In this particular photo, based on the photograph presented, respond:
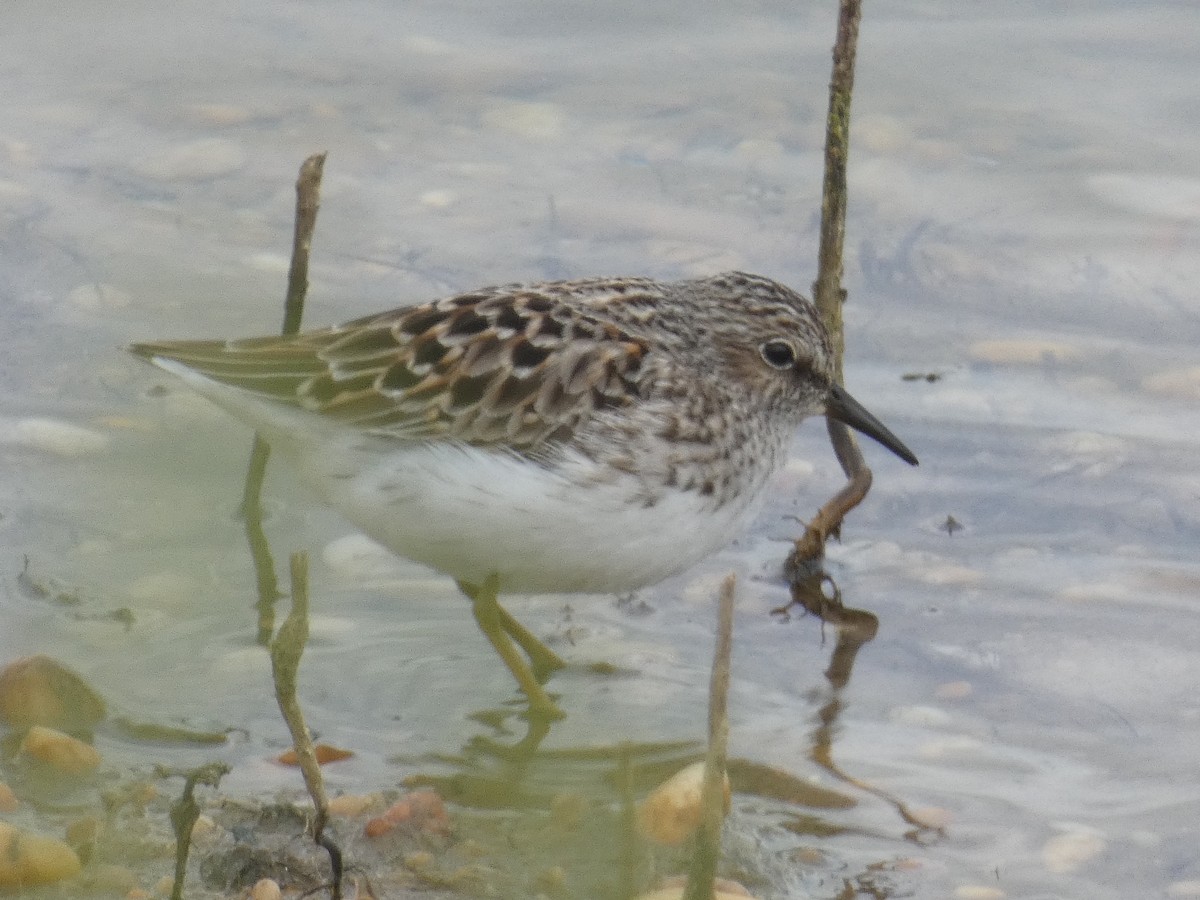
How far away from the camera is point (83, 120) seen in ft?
36.6

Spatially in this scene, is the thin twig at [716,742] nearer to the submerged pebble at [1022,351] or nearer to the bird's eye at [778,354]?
the bird's eye at [778,354]

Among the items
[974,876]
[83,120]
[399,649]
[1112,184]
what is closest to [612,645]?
[399,649]

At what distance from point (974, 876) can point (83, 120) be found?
25.3 ft

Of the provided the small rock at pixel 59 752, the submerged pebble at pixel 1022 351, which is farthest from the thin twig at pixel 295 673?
the submerged pebble at pixel 1022 351

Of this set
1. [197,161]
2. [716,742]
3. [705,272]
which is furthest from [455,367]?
[197,161]

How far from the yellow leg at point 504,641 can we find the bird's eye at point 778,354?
128 cm

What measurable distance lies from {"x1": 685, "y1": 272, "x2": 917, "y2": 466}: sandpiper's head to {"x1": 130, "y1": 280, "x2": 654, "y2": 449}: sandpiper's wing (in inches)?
21.3

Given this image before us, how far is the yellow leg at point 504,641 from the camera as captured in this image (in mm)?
6254

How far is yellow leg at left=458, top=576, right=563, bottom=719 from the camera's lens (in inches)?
246

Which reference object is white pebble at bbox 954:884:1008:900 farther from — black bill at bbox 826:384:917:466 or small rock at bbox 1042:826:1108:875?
black bill at bbox 826:384:917:466

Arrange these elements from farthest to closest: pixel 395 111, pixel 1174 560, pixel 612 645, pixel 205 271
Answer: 1. pixel 395 111
2. pixel 205 271
3. pixel 1174 560
4. pixel 612 645

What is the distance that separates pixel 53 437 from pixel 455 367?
224cm

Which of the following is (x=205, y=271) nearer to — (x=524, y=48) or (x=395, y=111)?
(x=395, y=111)

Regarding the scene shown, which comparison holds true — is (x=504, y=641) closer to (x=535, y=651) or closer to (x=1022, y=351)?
(x=535, y=651)
